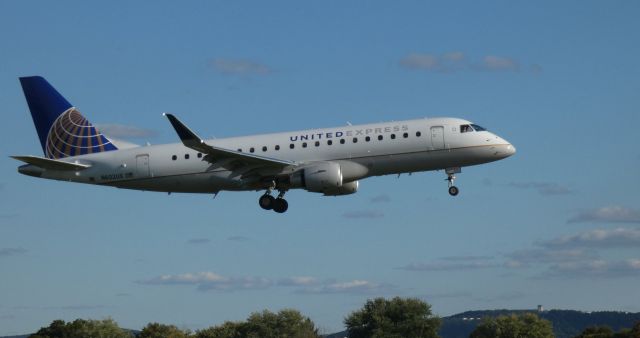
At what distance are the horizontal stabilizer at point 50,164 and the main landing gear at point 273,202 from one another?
1149 centimetres

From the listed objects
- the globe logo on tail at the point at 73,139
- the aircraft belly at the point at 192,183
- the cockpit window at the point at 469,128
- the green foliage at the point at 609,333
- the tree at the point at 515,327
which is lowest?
the green foliage at the point at 609,333

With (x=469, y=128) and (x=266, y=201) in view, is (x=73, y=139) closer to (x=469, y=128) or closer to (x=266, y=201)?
(x=266, y=201)

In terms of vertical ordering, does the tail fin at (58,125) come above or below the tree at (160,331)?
above

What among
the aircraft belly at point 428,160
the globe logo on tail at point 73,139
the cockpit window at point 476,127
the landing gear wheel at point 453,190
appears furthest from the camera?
the globe logo on tail at point 73,139

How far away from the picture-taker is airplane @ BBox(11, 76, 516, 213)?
2371 inches

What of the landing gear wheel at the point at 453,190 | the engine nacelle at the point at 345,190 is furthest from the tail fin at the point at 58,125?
the landing gear wheel at the point at 453,190

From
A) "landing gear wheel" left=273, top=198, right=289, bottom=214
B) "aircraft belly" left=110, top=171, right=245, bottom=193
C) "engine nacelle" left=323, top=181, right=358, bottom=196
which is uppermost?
"aircraft belly" left=110, top=171, right=245, bottom=193

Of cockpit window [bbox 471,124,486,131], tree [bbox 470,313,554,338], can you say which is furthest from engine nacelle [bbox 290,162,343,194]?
tree [bbox 470,313,554,338]

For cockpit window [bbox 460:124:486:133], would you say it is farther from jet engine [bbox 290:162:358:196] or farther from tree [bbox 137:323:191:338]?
tree [bbox 137:323:191:338]

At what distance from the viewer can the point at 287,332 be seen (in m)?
144

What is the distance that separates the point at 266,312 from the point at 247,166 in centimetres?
8610

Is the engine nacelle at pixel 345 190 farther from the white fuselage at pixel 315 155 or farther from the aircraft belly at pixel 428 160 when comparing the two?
the aircraft belly at pixel 428 160

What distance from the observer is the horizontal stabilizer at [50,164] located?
64.4 meters

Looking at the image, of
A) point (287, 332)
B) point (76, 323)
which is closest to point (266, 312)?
point (287, 332)
